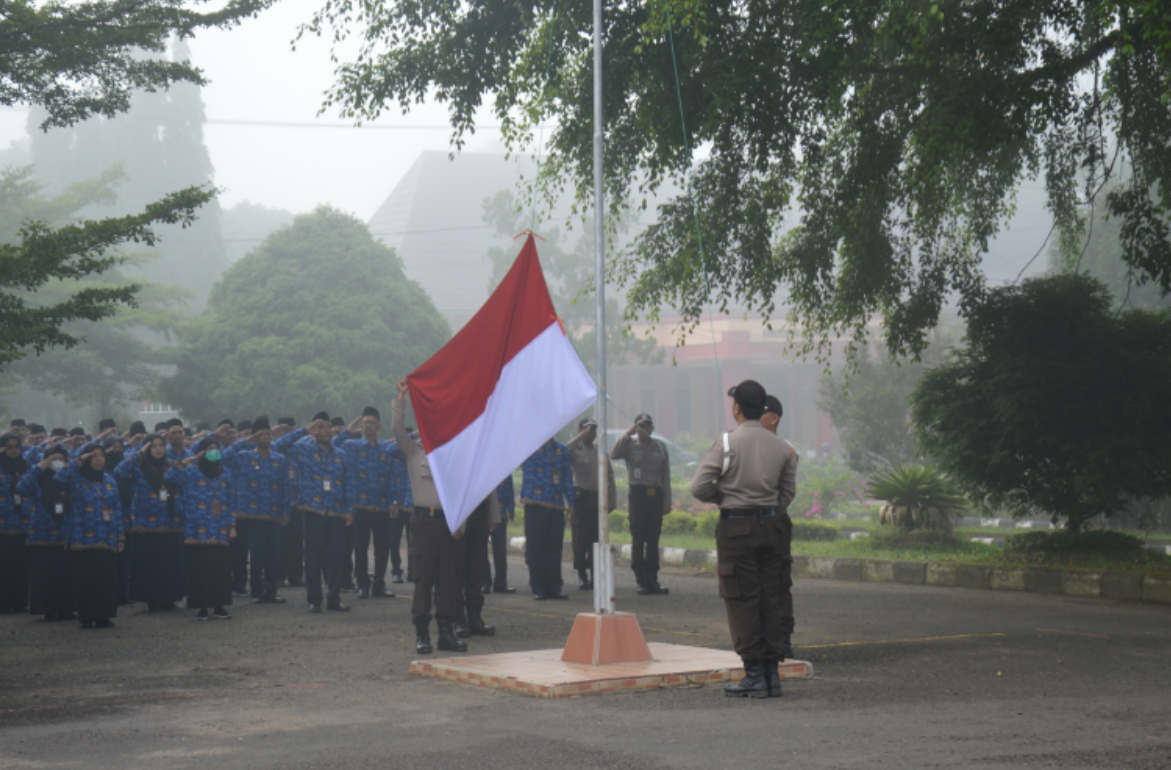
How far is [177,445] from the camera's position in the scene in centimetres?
1361

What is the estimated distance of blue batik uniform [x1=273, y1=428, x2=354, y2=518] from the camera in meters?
13.4

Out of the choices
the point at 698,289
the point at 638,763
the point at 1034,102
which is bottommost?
the point at 638,763

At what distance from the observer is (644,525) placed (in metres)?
14.7

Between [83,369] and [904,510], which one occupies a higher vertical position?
[83,369]

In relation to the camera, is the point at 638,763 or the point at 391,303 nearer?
the point at 638,763

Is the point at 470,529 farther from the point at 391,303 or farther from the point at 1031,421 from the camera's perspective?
the point at 391,303

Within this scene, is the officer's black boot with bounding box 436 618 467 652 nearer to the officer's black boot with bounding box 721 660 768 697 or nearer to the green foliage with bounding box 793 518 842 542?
the officer's black boot with bounding box 721 660 768 697

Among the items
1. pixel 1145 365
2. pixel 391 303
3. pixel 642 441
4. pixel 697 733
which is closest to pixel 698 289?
pixel 642 441

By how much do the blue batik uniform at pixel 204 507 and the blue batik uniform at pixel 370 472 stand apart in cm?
178

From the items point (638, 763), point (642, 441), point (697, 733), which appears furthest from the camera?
point (642, 441)

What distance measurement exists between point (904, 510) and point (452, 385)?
1106 centimetres

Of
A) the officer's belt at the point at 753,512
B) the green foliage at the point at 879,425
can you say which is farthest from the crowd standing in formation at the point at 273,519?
the green foliage at the point at 879,425

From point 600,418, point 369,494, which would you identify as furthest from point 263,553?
point 600,418

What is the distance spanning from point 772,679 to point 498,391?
293 centimetres
